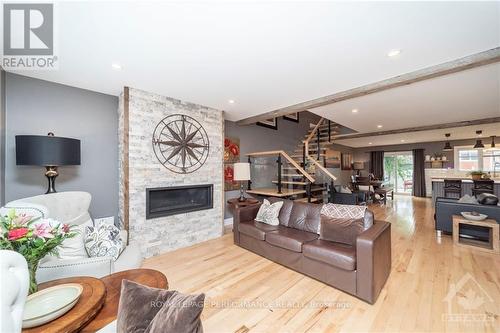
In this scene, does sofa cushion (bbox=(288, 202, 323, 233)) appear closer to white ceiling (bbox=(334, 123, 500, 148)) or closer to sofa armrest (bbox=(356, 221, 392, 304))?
sofa armrest (bbox=(356, 221, 392, 304))

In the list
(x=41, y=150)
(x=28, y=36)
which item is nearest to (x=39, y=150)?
(x=41, y=150)

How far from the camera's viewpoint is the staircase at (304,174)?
17.2ft

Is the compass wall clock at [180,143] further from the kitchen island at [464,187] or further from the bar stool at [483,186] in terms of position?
the bar stool at [483,186]

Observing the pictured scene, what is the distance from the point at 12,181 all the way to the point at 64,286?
240cm

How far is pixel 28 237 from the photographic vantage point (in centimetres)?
117

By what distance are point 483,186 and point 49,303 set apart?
8913 mm

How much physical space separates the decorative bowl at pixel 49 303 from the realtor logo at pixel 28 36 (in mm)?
2110

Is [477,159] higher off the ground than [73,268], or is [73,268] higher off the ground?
[477,159]

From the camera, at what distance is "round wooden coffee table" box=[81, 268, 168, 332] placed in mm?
1232

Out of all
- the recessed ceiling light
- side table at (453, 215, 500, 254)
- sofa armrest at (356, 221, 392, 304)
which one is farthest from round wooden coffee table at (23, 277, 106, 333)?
side table at (453, 215, 500, 254)

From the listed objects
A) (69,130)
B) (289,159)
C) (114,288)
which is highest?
(69,130)

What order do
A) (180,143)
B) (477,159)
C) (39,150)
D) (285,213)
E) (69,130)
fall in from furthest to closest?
(477,159)
(180,143)
(285,213)
(69,130)
(39,150)

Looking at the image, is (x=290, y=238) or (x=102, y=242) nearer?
(x=102, y=242)

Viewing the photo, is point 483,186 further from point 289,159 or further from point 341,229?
point 341,229
